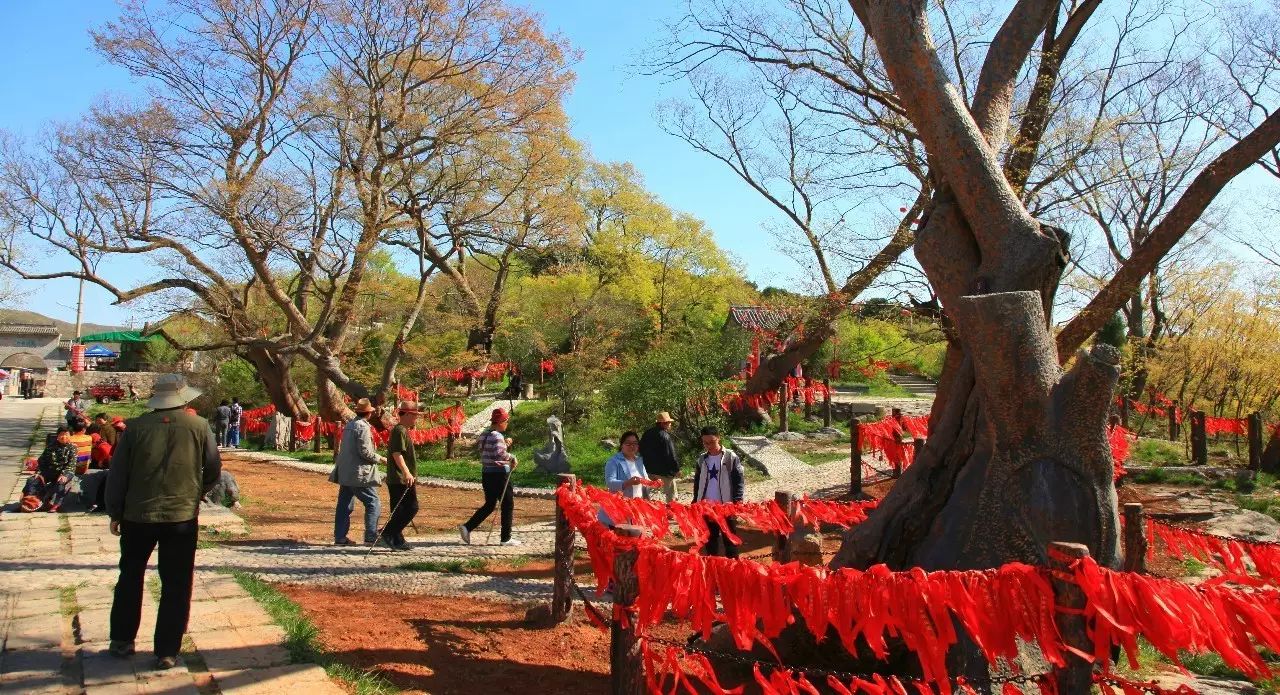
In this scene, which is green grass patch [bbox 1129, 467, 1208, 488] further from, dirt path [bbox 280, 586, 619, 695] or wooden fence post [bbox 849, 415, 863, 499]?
dirt path [bbox 280, 586, 619, 695]

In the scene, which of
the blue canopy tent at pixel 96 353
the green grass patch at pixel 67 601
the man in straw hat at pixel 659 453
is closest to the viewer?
the green grass patch at pixel 67 601

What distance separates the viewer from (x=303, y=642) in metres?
5.30

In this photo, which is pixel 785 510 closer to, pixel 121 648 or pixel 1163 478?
pixel 121 648

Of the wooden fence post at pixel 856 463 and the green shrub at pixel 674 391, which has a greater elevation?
the green shrub at pixel 674 391

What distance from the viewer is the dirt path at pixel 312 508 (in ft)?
35.3

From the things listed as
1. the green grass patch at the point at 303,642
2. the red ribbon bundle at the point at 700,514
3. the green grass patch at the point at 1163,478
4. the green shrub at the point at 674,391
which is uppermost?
the green shrub at the point at 674,391

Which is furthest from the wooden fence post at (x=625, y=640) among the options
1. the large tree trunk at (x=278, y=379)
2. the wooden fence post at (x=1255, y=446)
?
the large tree trunk at (x=278, y=379)

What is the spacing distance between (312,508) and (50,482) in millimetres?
3383

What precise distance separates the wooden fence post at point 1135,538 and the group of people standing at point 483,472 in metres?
3.12

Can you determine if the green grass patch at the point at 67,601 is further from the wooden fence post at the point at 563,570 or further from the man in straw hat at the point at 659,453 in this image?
the man in straw hat at the point at 659,453

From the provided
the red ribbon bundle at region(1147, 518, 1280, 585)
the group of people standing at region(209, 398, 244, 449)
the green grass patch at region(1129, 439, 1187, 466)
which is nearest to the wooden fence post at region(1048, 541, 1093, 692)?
the red ribbon bundle at region(1147, 518, 1280, 585)

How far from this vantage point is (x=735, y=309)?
139ft

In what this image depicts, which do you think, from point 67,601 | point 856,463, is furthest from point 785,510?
point 856,463

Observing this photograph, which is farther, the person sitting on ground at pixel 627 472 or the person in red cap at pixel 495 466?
the person in red cap at pixel 495 466
